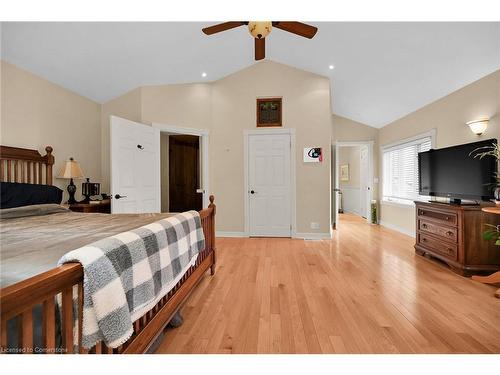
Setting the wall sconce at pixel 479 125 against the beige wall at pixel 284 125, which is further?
the beige wall at pixel 284 125

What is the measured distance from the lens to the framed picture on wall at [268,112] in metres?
4.43

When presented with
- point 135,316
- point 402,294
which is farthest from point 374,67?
point 135,316

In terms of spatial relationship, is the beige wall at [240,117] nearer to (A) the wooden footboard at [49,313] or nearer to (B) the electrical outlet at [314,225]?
(B) the electrical outlet at [314,225]

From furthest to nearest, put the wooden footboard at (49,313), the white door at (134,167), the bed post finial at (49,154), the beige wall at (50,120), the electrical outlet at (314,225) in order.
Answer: the electrical outlet at (314,225)
the white door at (134,167)
the bed post finial at (49,154)
the beige wall at (50,120)
the wooden footboard at (49,313)

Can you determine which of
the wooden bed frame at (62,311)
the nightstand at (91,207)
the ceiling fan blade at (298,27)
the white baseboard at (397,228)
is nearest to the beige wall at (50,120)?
the nightstand at (91,207)

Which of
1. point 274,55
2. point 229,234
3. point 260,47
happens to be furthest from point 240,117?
point 229,234

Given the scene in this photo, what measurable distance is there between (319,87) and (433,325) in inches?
148

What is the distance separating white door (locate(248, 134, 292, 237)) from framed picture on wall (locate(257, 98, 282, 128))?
219mm

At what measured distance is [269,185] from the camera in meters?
4.48

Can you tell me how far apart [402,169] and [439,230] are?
2.28m

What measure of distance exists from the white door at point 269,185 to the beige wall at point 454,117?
2.25 metres

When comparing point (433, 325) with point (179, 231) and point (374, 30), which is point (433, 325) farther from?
point (374, 30)

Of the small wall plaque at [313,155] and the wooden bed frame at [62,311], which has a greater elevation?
the small wall plaque at [313,155]

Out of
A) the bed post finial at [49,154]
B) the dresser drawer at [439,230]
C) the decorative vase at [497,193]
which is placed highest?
the bed post finial at [49,154]
